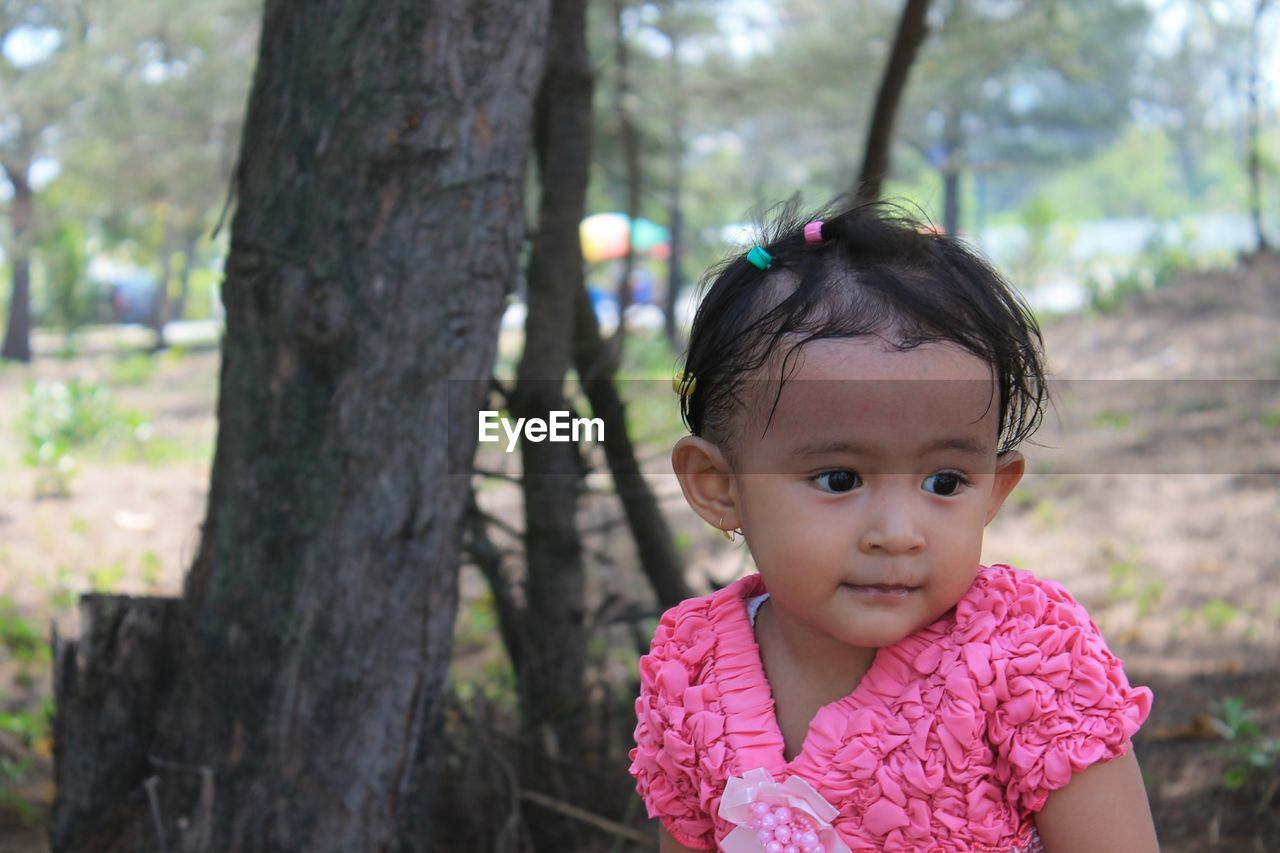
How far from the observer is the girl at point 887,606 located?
4.09 ft

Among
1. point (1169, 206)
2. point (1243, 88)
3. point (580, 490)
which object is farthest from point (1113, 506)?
point (1169, 206)

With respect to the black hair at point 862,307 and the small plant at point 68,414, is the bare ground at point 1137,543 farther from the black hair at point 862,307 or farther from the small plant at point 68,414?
the black hair at point 862,307

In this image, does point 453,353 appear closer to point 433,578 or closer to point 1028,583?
point 433,578

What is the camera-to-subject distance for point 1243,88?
36.9ft

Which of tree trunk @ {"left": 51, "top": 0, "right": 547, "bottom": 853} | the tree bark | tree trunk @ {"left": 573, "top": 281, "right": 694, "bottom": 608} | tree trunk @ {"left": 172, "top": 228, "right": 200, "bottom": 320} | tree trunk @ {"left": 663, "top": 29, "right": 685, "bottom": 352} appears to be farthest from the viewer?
tree trunk @ {"left": 172, "top": 228, "right": 200, "bottom": 320}

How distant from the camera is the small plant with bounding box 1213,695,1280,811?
2.89m

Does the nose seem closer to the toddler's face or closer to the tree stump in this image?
the toddler's face

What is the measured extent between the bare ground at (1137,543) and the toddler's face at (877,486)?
94 centimetres

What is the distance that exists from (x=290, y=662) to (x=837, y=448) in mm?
1508

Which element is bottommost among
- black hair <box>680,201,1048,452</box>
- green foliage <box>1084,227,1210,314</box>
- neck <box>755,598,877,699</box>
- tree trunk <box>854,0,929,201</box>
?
neck <box>755,598,877,699</box>

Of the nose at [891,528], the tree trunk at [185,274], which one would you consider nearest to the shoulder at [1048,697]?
the nose at [891,528]

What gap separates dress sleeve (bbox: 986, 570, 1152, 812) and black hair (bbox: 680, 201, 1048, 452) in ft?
0.86

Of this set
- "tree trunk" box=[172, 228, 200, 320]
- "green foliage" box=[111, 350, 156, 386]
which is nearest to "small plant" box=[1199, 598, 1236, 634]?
"green foliage" box=[111, 350, 156, 386]
